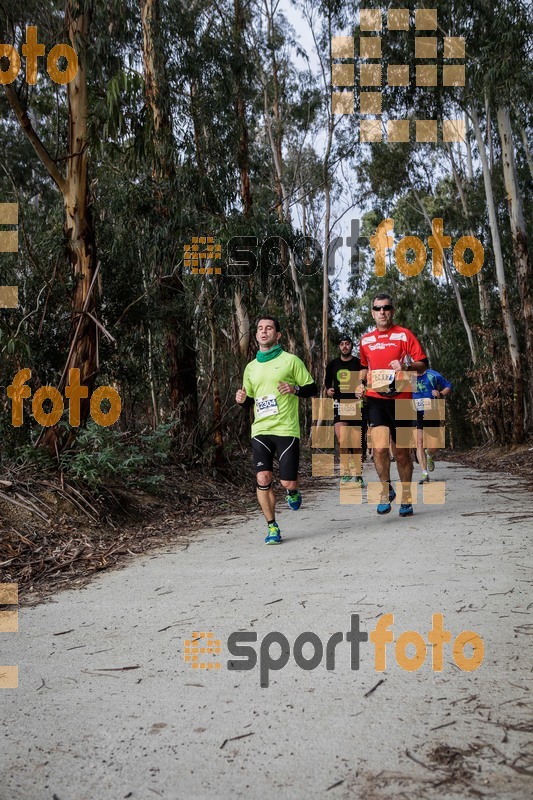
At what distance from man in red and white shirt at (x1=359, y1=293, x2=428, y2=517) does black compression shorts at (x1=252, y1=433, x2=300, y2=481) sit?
3.24 ft

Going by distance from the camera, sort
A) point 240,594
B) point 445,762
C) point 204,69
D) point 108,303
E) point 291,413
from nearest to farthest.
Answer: point 445,762
point 240,594
point 291,413
point 108,303
point 204,69

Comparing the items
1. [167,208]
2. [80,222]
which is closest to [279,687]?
[80,222]

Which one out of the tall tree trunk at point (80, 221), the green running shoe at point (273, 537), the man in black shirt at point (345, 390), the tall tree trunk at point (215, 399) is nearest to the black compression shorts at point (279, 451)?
the green running shoe at point (273, 537)

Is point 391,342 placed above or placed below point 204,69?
below

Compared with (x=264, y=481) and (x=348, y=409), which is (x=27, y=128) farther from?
(x=348, y=409)

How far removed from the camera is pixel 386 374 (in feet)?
25.3

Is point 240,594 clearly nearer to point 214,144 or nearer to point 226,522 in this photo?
→ point 226,522

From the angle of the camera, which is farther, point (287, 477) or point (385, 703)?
point (287, 477)

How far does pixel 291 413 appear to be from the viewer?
7.32m

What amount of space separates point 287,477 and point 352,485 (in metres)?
4.20

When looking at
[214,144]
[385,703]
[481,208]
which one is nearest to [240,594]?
[385,703]

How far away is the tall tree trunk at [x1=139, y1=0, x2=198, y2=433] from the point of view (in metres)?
12.2

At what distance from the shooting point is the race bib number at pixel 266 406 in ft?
23.8

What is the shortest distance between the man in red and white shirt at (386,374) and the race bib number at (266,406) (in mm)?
1125
